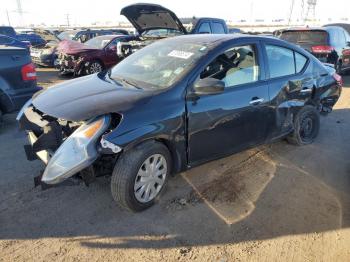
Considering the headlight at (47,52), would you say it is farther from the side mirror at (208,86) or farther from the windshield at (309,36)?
the side mirror at (208,86)

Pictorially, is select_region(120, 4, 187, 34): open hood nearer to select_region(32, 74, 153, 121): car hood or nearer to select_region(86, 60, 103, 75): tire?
select_region(86, 60, 103, 75): tire

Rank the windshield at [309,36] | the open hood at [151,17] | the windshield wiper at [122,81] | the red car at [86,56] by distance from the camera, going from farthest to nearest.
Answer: the red car at [86,56] < the windshield at [309,36] < the open hood at [151,17] < the windshield wiper at [122,81]

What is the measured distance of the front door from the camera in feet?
11.2

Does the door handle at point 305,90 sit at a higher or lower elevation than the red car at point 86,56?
higher

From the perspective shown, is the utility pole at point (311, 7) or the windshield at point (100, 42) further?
the utility pole at point (311, 7)

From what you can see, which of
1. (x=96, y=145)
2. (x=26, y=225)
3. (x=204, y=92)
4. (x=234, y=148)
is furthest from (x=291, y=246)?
(x=26, y=225)

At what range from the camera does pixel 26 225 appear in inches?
119

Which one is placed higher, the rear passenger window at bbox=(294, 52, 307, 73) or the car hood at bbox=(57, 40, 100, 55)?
the rear passenger window at bbox=(294, 52, 307, 73)

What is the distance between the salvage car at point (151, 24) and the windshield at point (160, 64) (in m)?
4.33

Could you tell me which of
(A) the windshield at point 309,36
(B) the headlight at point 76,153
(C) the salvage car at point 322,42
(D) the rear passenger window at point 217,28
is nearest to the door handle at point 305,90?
(B) the headlight at point 76,153

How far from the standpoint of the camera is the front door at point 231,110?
11.2 feet

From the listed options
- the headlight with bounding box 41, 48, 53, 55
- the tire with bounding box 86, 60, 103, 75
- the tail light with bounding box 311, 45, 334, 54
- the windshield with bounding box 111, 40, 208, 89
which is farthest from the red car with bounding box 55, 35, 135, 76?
the windshield with bounding box 111, 40, 208, 89

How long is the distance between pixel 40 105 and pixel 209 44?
1.89m

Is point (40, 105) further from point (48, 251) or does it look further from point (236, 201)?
point (236, 201)
